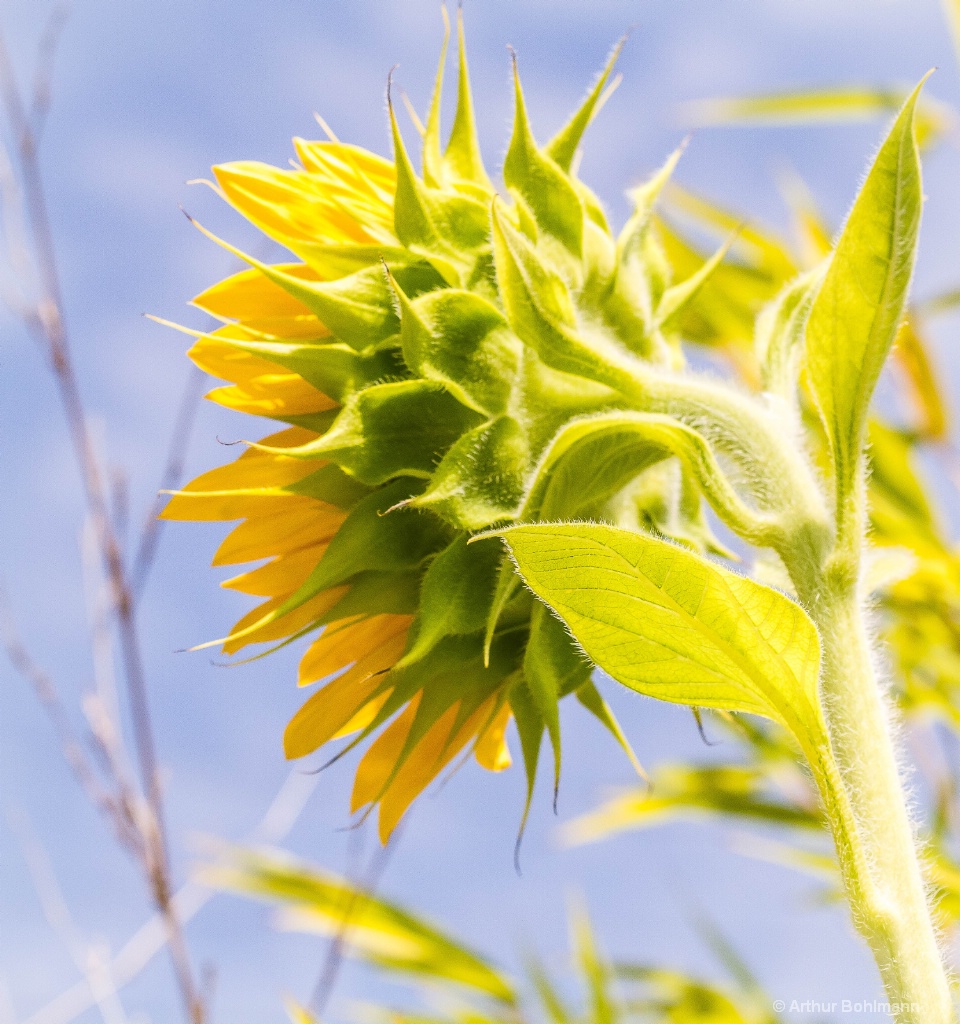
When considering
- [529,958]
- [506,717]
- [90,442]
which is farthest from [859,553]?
[529,958]

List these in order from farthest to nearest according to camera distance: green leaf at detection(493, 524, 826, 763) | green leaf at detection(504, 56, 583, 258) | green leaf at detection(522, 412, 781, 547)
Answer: green leaf at detection(504, 56, 583, 258) < green leaf at detection(522, 412, 781, 547) < green leaf at detection(493, 524, 826, 763)

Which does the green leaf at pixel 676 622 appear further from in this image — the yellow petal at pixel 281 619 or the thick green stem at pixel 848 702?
the yellow petal at pixel 281 619

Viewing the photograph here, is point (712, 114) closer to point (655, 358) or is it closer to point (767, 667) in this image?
point (655, 358)

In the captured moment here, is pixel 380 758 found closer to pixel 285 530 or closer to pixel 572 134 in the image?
pixel 285 530

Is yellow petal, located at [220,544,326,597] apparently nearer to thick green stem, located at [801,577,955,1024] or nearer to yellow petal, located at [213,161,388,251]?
yellow petal, located at [213,161,388,251]

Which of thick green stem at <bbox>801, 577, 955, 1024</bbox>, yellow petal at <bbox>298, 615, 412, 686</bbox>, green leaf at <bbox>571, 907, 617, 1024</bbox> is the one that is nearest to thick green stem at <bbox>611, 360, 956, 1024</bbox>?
thick green stem at <bbox>801, 577, 955, 1024</bbox>

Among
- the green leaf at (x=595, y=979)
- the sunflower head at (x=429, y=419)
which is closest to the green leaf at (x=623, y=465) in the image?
the sunflower head at (x=429, y=419)

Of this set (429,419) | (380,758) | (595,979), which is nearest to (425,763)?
(380,758)
